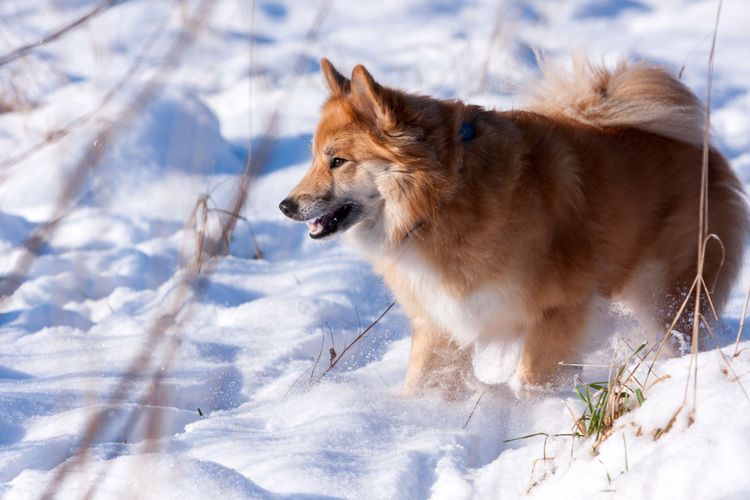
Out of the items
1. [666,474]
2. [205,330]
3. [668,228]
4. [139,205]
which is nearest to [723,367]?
[666,474]

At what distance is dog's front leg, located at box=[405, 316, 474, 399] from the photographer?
10.8ft

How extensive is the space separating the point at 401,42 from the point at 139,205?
12.1 ft

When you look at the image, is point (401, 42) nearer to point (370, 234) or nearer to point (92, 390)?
point (370, 234)

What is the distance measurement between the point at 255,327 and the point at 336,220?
38.1 inches

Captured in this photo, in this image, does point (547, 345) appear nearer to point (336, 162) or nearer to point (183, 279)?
point (336, 162)

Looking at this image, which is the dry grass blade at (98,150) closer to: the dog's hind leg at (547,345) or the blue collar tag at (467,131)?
the blue collar tag at (467,131)

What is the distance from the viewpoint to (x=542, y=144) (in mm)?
3242

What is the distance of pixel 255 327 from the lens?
3.94 meters

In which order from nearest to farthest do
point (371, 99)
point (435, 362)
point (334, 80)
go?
point (371, 99)
point (334, 80)
point (435, 362)

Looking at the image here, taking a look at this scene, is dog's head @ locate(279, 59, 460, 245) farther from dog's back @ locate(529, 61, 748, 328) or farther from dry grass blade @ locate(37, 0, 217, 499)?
dry grass blade @ locate(37, 0, 217, 499)

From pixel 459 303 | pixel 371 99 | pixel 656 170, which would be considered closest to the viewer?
pixel 371 99

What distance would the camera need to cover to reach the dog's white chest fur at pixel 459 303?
3152 mm

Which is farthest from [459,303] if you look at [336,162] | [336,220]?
[336,162]

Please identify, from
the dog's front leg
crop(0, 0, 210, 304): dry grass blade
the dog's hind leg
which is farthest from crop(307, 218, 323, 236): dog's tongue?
crop(0, 0, 210, 304): dry grass blade
